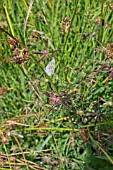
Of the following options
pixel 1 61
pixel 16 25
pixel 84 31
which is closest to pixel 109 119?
pixel 84 31

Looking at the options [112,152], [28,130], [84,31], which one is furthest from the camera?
[84,31]

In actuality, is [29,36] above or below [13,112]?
above

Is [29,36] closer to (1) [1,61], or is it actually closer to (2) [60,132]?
(1) [1,61]

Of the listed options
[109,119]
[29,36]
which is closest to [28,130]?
[109,119]

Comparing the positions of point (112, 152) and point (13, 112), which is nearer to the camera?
point (112, 152)

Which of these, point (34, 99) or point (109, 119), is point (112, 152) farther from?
point (34, 99)

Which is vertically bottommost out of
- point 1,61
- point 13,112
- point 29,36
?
point 13,112

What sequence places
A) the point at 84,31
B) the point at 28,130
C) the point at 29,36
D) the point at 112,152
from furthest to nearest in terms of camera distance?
the point at 29,36
the point at 84,31
the point at 28,130
the point at 112,152
